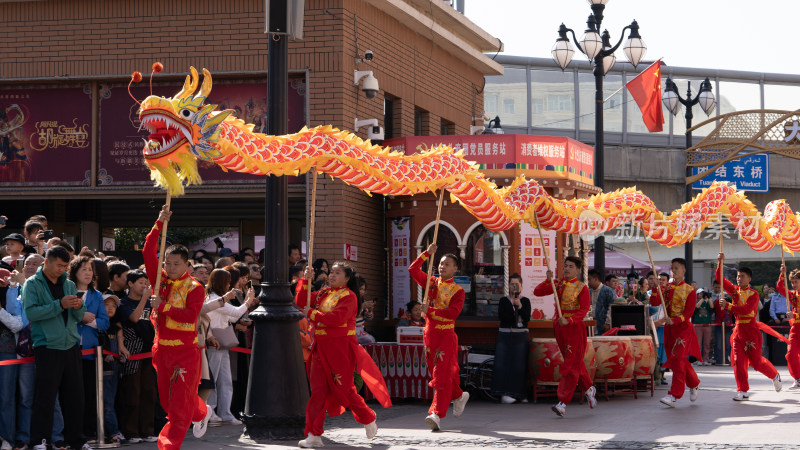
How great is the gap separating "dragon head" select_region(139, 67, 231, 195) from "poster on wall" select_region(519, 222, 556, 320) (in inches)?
370

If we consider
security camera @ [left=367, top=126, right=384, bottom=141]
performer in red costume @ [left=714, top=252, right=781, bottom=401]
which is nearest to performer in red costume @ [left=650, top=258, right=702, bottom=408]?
performer in red costume @ [left=714, top=252, right=781, bottom=401]

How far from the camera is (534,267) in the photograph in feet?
59.5

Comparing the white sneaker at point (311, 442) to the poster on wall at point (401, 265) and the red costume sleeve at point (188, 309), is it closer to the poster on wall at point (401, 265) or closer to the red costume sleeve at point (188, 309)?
the red costume sleeve at point (188, 309)

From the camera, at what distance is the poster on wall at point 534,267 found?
17969mm

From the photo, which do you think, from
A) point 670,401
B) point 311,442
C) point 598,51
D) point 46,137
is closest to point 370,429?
point 311,442

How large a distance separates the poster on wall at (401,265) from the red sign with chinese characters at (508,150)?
1293 millimetres

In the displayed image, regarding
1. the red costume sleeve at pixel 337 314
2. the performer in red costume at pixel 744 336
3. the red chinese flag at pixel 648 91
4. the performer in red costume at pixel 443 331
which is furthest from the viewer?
the red chinese flag at pixel 648 91

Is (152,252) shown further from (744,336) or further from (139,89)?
(744,336)

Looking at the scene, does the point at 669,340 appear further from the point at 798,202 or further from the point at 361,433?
the point at 798,202

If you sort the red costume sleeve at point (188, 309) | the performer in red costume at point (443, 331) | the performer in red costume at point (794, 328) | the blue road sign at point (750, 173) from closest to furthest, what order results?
1. the red costume sleeve at point (188, 309)
2. the performer in red costume at point (443, 331)
3. the performer in red costume at point (794, 328)
4. the blue road sign at point (750, 173)

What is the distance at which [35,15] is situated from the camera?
1766 cm

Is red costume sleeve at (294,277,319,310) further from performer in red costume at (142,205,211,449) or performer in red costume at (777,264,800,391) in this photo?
performer in red costume at (777,264,800,391)

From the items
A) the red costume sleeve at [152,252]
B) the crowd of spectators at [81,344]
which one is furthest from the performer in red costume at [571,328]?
the red costume sleeve at [152,252]

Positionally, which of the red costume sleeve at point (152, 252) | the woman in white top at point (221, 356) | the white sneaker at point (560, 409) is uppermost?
the red costume sleeve at point (152, 252)
